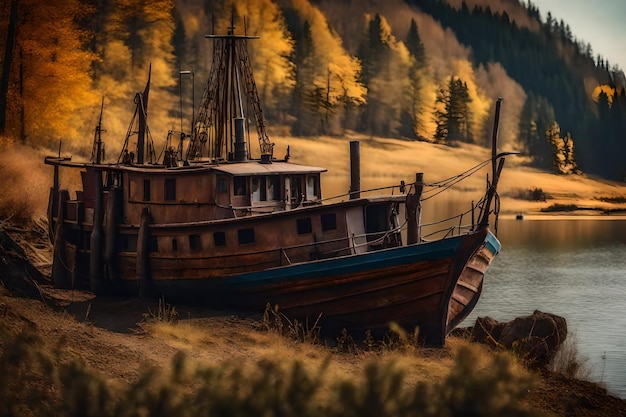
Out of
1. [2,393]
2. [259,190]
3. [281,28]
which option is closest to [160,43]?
[281,28]

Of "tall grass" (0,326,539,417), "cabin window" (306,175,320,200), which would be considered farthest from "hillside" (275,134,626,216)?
"tall grass" (0,326,539,417)

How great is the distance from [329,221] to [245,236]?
84.3 inches

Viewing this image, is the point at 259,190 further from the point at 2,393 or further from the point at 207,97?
the point at 2,393

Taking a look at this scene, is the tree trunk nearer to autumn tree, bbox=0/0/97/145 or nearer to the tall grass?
autumn tree, bbox=0/0/97/145

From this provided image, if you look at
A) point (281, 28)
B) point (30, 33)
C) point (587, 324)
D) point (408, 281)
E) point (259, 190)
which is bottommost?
point (587, 324)

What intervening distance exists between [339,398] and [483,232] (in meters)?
12.4

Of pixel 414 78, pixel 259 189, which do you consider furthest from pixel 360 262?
pixel 414 78

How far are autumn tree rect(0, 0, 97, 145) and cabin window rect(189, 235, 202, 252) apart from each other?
16166 millimetres

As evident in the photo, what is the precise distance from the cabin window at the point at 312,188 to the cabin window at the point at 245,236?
3.00 meters

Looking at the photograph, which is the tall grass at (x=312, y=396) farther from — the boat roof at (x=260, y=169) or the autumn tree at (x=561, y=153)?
the autumn tree at (x=561, y=153)

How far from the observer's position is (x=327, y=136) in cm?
6956

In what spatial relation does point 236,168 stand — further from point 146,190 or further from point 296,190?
point 146,190

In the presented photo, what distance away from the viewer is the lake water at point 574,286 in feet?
76.2

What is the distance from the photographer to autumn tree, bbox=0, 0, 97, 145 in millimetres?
35875
